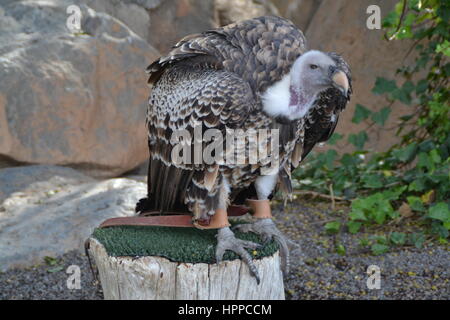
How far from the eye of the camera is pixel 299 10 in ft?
26.6

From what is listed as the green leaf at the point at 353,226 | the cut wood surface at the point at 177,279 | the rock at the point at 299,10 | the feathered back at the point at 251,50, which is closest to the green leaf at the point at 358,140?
the green leaf at the point at 353,226

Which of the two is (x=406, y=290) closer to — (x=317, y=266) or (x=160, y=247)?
(x=317, y=266)

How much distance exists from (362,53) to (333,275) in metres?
4.00

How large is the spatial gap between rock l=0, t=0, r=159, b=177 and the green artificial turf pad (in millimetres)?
2774

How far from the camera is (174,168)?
3334mm

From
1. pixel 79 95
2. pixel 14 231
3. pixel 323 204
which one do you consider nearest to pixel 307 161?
pixel 323 204

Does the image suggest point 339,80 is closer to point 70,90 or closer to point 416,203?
point 416,203

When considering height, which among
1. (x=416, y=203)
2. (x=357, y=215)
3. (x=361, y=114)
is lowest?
(x=357, y=215)

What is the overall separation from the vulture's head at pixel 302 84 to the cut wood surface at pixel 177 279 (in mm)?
850

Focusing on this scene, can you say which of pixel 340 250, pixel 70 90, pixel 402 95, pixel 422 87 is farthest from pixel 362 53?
pixel 70 90

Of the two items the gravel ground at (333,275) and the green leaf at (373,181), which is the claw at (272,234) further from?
the green leaf at (373,181)

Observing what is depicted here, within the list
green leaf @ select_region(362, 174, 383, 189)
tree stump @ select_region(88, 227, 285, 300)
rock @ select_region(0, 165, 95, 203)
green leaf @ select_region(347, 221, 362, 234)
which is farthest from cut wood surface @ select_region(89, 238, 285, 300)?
rock @ select_region(0, 165, 95, 203)

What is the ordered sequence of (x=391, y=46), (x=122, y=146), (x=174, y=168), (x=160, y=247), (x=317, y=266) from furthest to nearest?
(x=391, y=46) < (x=122, y=146) < (x=317, y=266) < (x=174, y=168) < (x=160, y=247)
